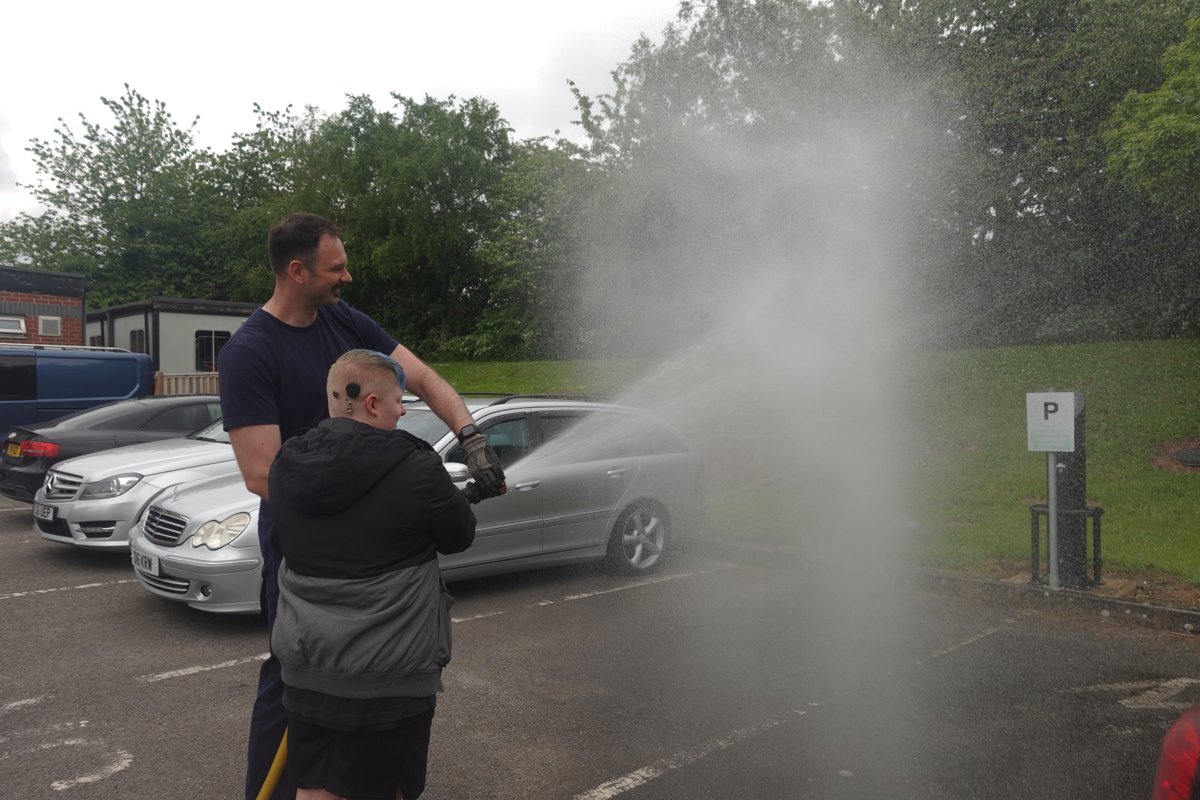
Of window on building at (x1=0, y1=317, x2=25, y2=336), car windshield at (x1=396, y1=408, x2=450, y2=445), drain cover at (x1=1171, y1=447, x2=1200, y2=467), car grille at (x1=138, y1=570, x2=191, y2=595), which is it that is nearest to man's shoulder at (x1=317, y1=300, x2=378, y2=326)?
car grille at (x1=138, y1=570, x2=191, y2=595)

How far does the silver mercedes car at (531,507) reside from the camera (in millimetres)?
6215

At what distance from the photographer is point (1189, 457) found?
1073 centimetres

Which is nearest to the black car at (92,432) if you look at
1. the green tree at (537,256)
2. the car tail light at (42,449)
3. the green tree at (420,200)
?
the car tail light at (42,449)

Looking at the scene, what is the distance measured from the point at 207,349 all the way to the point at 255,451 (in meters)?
21.0

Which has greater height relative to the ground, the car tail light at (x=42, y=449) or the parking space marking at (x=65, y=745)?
the car tail light at (x=42, y=449)

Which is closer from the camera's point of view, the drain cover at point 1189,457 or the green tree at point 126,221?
the drain cover at point 1189,457

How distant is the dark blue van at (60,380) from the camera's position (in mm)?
13242

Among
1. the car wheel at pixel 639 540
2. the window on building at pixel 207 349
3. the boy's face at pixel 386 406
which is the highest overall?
the window on building at pixel 207 349

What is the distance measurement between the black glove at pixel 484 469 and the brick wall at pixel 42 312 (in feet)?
68.7

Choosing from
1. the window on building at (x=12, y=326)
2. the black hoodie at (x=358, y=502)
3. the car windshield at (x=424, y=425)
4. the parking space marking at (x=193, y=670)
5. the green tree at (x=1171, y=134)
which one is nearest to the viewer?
the black hoodie at (x=358, y=502)

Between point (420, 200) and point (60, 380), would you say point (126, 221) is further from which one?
point (60, 380)

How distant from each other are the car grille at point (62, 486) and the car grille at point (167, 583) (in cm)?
242

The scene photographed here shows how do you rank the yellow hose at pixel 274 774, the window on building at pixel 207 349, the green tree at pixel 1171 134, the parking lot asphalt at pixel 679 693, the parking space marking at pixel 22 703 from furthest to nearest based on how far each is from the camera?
1. the window on building at pixel 207 349
2. the green tree at pixel 1171 134
3. the parking space marking at pixel 22 703
4. the parking lot asphalt at pixel 679 693
5. the yellow hose at pixel 274 774

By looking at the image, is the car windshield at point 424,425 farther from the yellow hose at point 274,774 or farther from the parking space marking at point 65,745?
the yellow hose at point 274,774
